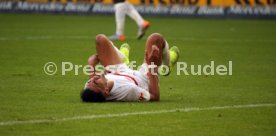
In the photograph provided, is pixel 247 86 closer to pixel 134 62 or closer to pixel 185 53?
pixel 134 62

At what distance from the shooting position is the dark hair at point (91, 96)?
12061mm

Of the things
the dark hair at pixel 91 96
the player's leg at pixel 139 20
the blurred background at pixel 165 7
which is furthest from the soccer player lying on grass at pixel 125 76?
the blurred background at pixel 165 7

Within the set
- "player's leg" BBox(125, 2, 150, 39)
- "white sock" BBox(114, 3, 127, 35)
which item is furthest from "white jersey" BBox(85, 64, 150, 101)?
"white sock" BBox(114, 3, 127, 35)

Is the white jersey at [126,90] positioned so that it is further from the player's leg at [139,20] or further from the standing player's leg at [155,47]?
the player's leg at [139,20]

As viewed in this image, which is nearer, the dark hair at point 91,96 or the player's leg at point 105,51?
the dark hair at point 91,96

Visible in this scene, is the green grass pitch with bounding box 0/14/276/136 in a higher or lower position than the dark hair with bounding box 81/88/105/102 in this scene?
lower

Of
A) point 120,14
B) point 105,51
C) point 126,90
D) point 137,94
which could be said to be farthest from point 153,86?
point 120,14

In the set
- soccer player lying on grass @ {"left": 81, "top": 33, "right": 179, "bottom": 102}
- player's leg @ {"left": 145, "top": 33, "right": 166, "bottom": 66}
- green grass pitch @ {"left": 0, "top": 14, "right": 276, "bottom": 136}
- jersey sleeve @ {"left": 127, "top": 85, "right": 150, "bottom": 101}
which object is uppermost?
player's leg @ {"left": 145, "top": 33, "right": 166, "bottom": 66}

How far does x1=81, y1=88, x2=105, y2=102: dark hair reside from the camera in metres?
12.1

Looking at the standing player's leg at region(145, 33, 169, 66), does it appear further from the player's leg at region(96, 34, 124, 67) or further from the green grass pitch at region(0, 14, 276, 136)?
the green grass pitch at region(0, 14, 276, 136)

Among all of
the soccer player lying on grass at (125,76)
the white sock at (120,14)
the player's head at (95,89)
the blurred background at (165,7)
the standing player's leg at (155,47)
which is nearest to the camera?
the player's head at (95,89)

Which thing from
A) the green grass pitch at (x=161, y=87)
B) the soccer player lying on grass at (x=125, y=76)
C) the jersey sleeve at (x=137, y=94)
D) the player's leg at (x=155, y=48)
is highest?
the player's leg at (x=155, y=48)

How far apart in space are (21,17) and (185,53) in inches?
585

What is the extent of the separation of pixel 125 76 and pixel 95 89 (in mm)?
606
